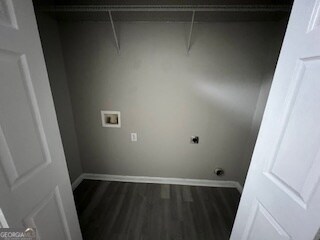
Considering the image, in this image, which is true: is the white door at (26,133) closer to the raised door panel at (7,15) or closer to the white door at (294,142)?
the raised door panel at (7,15)

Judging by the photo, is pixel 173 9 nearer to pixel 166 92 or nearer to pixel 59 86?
pixel 166 92

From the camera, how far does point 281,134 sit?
0.67 metres

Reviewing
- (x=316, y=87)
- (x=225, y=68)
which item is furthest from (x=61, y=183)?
(x=225, y=68)

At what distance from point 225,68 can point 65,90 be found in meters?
2.02

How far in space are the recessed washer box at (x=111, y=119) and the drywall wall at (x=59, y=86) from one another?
44cm

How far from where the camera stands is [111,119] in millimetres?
1879

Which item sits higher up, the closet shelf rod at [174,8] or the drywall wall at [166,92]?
the closet shelf rod at [174,8]

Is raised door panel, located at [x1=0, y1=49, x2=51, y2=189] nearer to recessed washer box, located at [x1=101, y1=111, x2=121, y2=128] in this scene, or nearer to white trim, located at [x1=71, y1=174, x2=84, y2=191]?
recessed washer box, located at [x1=101, y1=111, x2=121, y2=128]

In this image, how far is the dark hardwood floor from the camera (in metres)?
1.41

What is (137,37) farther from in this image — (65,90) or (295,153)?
(295,153)

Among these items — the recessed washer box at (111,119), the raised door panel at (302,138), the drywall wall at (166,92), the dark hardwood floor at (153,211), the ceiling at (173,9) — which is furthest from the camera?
the recessed washer box at (111,119)

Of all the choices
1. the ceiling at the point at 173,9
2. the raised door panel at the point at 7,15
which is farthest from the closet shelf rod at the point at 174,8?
the raised door panel at the point at 7,15

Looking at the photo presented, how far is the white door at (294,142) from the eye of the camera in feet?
1.74

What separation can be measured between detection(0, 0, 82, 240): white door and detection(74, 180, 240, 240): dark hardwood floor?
743 millimetres
